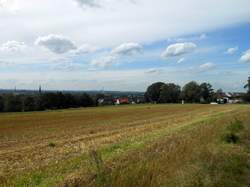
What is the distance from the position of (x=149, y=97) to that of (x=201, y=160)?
164646 mm

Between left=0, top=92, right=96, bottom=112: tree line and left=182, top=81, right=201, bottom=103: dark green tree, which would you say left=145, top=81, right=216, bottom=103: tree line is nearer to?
left=182, top=81, right=201, bottom=103: dark green tree

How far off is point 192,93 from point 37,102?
74.4m

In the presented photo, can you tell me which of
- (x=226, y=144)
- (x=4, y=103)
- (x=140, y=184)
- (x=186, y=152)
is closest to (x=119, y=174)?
(x=140, y=184)

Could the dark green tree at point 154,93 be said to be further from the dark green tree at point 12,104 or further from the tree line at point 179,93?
the dark green tree at point 12,104

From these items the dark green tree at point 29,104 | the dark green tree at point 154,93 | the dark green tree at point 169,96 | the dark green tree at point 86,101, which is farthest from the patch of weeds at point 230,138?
the dark green tree at point 154,93

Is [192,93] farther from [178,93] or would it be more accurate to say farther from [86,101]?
[86,101]

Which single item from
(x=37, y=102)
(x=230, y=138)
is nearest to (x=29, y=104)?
(x=37, y=102)

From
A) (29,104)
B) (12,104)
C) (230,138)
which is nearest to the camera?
(230,138)

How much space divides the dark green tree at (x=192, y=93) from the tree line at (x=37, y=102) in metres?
57.0

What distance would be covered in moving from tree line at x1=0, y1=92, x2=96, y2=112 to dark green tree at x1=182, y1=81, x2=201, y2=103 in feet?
187

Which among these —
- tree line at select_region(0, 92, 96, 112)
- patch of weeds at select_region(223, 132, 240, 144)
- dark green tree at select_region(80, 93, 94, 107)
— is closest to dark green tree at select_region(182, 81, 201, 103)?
dark green tree at select_region(80, 93, 94, 107)

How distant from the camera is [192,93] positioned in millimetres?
171625

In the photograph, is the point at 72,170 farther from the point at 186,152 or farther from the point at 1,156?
the point at 1,156

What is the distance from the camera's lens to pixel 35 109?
11169 cm
